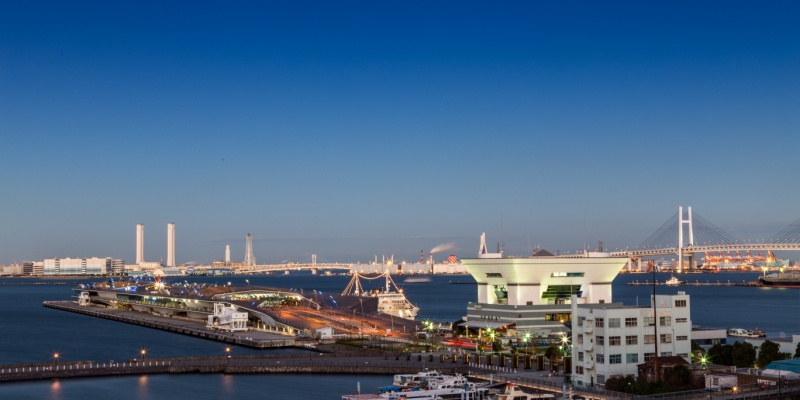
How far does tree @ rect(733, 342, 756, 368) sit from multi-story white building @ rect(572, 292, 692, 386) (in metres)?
3.33

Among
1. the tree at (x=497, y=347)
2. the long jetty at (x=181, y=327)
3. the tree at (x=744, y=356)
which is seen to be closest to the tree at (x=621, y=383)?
the tree at (x=744, y=356)

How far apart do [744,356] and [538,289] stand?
16.7 m

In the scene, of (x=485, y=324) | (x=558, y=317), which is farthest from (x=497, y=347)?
(x=558, y=317)

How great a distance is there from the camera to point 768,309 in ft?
249

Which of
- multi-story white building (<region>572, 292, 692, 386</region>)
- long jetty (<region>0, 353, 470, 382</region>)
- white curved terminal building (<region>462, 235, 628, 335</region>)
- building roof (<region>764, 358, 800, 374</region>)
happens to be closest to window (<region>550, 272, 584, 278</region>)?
white curved terminal building (<region>462, 235, 628, 335</region>)

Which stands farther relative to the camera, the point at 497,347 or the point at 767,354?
the point at 497,347

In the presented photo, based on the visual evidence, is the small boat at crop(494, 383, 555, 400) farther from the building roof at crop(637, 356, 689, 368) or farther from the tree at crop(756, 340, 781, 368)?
the tree at crop(756, 340, 781, 368)

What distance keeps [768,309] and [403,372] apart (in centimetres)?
5473

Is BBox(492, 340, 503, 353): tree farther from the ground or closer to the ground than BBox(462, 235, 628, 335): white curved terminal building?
closer to the ground

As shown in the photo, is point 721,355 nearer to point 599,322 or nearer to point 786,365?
point 786,365

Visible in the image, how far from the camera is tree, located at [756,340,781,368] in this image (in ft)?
96.6

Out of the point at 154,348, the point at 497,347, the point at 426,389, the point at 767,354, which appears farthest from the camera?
the point at 154,348

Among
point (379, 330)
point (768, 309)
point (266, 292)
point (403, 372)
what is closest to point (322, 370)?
point (403, 372)

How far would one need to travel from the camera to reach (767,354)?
29.7 m
